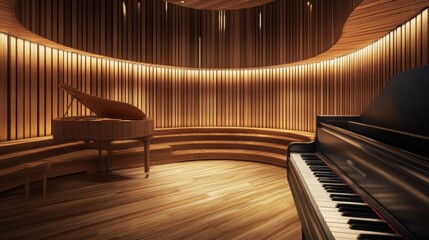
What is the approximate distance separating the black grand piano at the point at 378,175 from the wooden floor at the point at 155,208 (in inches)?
Answer: 41.1

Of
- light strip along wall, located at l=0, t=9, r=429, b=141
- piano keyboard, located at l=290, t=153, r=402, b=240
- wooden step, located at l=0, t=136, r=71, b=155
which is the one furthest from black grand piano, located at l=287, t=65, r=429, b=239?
wooden step, located at l=0, t=136, r=71, b=155

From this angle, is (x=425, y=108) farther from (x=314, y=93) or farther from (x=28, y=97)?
(x=28, y=97)

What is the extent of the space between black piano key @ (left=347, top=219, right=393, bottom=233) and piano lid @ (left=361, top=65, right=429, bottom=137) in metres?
0.69

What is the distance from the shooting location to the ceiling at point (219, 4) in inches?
225

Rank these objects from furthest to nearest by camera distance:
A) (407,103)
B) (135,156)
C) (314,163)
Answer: (135,156)
(314,163)
(407,103)

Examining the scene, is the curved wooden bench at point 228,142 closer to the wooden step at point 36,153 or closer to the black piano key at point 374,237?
the wooden step at point 36,153

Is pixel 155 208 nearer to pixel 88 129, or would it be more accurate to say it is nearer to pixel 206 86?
pixel 88 129

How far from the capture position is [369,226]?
2.81 ft

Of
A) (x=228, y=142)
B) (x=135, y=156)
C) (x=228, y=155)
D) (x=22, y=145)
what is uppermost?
(x=22, y=145)

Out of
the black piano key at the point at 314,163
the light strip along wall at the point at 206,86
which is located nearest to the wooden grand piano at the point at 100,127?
the light strip along wall at the point at 206,86

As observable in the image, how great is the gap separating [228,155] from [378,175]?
14.9 ft

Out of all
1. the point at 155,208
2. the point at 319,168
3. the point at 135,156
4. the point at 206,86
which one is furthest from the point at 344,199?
the point at 206,86

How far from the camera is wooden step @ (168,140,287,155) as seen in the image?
5.43 meters

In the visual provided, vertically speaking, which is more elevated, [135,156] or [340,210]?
[340,210]
